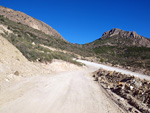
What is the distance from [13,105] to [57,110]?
1601 mm

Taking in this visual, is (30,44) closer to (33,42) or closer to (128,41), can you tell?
(33,42)

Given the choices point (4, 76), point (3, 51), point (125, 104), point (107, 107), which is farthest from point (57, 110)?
point (3, 51)

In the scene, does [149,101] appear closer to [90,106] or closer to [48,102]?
[90,106]

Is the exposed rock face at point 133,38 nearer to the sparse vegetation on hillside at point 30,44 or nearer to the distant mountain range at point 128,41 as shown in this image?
the distant mountain range at point 128,41

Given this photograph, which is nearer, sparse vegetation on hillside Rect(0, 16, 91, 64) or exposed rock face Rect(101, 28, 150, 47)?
sparse vegetation on hillside Rect(0, 16, 91, 64)

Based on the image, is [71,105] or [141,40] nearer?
[71,105]

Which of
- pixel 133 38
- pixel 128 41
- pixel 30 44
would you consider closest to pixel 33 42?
pixel 30 44

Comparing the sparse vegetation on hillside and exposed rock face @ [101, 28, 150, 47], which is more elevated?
exposed rock face @ [101, 28, 150, 47]

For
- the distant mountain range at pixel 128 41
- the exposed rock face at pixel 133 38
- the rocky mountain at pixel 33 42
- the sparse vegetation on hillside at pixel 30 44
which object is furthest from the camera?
the exposed rock face at pixel 133 38

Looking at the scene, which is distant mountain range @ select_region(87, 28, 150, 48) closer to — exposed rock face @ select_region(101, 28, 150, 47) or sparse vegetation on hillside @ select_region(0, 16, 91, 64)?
exposed rock face @ select_region(101, 28, 150, 47)

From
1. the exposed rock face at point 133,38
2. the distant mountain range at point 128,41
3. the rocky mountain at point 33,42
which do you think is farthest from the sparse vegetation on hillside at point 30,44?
the exposed rock face at point 133,38

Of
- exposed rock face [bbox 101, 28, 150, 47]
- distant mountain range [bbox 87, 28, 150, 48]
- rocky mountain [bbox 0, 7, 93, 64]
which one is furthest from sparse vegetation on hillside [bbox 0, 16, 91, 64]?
exposed rock face [bbox 101, 28, 150, 47]

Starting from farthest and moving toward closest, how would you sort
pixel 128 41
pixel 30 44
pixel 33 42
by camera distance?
pixel 128 41
pixel 33 42
pixel 30 44

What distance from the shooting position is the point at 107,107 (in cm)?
505
